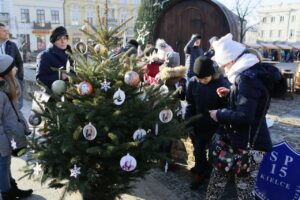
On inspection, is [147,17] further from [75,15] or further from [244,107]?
[75,15]

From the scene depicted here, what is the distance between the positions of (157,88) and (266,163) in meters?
1.51

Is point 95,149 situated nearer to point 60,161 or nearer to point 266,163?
point 60,161

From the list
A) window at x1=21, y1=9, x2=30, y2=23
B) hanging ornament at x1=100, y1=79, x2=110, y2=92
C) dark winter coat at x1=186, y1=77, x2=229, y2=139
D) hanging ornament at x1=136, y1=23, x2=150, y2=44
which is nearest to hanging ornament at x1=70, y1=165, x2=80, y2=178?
hanging ornament at x1=100, y1=79, x2=110, y2=92

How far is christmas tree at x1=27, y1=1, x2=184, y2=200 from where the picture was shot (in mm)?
2537

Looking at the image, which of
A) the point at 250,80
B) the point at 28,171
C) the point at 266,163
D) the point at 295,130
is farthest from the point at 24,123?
the point at 295,130

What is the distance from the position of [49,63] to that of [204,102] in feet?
6.57

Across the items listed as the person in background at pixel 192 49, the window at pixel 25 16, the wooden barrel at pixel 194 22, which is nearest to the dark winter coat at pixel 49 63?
the person in background at pixel 192 49

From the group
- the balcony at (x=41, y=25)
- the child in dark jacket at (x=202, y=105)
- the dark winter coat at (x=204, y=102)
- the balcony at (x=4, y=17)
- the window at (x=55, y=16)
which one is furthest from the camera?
the window at (x=55, y=16)

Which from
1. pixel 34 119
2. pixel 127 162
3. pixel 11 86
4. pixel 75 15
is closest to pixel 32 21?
pixel 75 15

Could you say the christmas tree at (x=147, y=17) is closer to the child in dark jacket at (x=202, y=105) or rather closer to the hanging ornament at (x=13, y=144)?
the child in dark jacket at (x=202, y=105)

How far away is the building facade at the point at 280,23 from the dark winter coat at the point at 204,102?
7146cm

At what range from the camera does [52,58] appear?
13.0 ft

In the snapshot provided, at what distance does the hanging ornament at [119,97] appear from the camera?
99.7 inches

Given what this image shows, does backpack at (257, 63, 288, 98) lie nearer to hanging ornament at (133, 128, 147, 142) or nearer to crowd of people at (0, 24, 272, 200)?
crowd of people at (0, 24, 272, 200)
